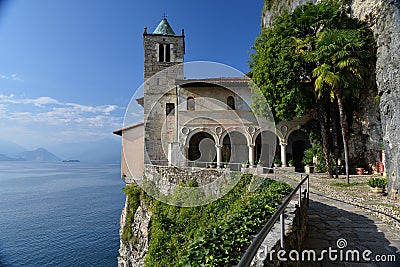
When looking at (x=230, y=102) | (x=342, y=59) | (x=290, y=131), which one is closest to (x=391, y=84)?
(x=342, y=59)

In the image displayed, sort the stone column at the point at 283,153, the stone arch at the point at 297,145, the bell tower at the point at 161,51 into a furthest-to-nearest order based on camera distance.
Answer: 1. the bell tower at the point at 161,51
2. the stone arch at the point at 297,145
3. the stone column at the point at 283,153

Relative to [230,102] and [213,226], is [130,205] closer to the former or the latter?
[230,102]

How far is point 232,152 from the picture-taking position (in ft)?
69.3

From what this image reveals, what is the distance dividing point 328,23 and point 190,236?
14439mm

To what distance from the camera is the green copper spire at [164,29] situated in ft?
74.2

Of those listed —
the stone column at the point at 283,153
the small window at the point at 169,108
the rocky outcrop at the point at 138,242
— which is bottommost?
the rocky outcrop at the point at 138,242

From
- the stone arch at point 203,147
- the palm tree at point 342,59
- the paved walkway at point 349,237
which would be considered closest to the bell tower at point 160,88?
the stone arch at point 203,147

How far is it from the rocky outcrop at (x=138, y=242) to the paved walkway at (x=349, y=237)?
35.1 feet

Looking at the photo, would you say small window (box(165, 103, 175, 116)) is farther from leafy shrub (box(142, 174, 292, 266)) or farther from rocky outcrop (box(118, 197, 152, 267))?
leafy shrub (box(142, 174, 292, 266))

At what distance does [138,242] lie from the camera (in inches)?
604

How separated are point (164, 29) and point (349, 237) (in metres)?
22.4

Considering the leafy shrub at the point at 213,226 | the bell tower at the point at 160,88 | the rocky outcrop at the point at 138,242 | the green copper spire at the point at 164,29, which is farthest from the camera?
the green copper spire at the point at 164,29

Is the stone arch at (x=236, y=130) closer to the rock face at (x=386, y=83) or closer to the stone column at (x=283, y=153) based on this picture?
the stone column at (x=283, y=153)

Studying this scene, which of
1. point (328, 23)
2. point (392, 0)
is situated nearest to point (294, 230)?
point (392, 0)
